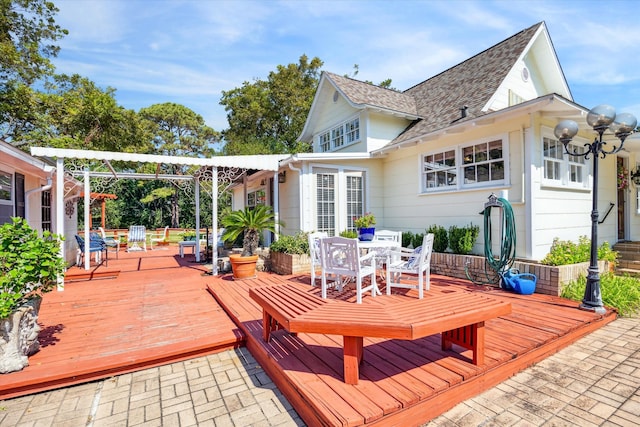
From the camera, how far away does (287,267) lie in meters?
7.18

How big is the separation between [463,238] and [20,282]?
673 centimetres

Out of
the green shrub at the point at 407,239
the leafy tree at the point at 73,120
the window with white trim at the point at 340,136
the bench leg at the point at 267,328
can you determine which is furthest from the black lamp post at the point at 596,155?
the leafy tree at the point at 73,120

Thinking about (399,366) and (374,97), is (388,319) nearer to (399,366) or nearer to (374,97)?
(399,366)

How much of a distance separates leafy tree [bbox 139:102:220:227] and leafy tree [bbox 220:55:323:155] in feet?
8.92

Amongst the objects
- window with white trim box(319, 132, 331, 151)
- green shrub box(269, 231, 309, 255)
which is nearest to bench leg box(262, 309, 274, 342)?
green shrub box(269, 231, 309, 255)

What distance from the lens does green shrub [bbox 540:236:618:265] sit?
5473mm

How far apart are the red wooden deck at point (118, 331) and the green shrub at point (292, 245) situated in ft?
5.83

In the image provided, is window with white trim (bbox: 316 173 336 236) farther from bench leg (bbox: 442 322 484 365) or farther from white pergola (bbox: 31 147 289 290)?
bench leg (bbox: 442 322 484 365)

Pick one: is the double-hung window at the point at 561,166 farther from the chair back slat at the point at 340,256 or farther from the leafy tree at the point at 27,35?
the leafy tree at the point at 27,35

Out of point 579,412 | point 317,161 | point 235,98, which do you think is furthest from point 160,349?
point 235,98

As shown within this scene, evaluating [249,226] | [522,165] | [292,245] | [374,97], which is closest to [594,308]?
[522,165]

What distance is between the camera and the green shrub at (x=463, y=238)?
6312 mm

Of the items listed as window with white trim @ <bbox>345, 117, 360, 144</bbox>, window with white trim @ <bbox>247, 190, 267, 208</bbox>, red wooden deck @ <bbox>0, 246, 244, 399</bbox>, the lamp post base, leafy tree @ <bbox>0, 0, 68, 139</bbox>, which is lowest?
red wooden deck @ <bbox>0, 246, 244, 399</bbox>

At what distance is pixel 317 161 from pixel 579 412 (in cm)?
682
